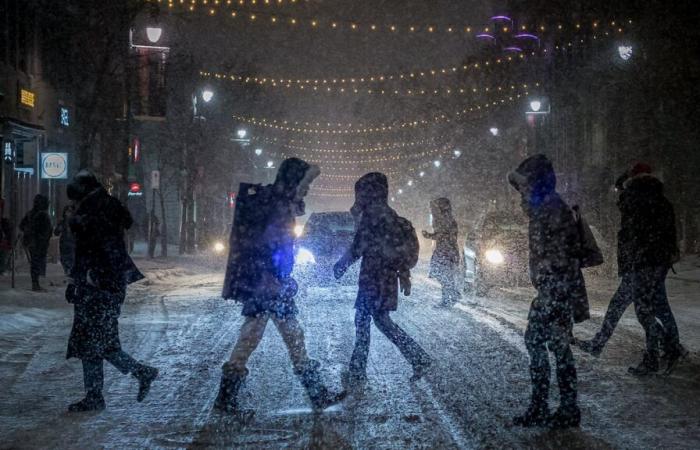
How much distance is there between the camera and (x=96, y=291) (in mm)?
6492

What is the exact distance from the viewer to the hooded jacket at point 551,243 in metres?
6.04

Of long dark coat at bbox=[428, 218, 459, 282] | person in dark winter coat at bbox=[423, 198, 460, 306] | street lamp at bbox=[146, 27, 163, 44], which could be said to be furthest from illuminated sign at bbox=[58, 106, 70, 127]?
long dark coat at bbox=[428, 218, 459, 282]

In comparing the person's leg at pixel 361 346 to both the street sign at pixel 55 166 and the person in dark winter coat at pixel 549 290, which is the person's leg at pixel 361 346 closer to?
the person in dark winter coat at pixel 549 290

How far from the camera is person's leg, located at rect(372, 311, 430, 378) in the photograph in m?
7.38

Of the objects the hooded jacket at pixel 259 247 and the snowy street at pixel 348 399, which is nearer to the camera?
the snowy street at pixel 348 399

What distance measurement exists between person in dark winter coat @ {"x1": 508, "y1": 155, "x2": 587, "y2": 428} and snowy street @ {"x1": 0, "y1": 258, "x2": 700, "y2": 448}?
0.22 m

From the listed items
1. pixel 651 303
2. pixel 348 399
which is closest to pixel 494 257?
pixel 651 303

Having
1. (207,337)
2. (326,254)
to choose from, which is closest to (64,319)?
(207,337)

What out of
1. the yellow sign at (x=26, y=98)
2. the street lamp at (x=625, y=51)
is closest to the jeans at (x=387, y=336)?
the yellow sign at (x=26, y=98)

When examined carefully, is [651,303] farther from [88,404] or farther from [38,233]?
[38,233]

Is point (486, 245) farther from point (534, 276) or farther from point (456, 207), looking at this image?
point (456, 207)

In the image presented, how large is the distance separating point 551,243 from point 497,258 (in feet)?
34.6

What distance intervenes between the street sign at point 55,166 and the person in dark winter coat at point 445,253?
10.5 m

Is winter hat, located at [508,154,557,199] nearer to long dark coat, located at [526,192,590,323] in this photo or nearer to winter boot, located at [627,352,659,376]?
long dark coat, located at [526,192,590,323]
